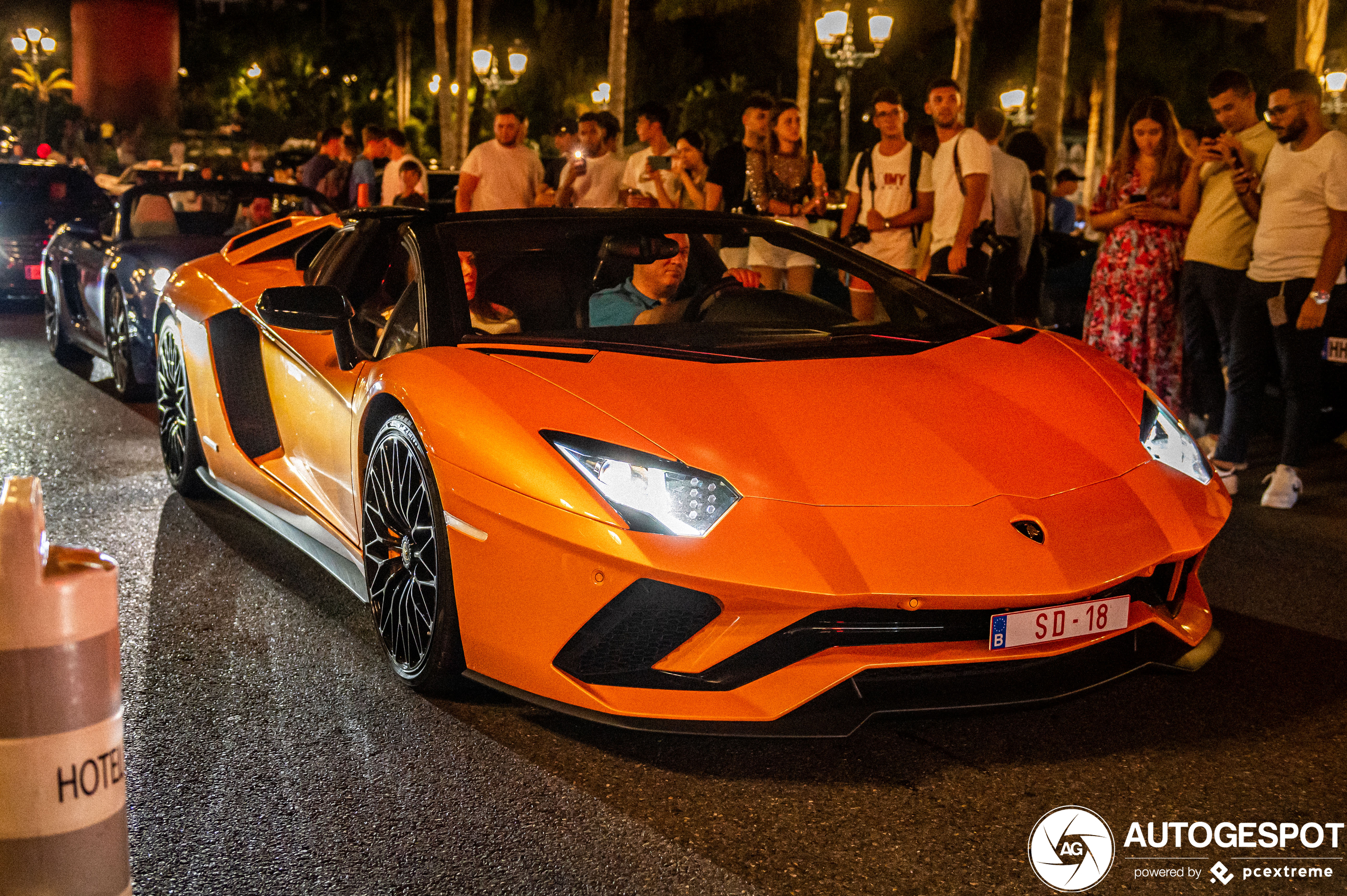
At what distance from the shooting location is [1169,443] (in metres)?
3.81

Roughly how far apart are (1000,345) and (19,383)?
7.30 m

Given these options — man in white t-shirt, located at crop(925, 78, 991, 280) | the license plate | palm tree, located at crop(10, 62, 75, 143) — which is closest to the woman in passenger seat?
the license plate

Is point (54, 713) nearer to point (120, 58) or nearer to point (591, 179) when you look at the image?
point (591, 179)

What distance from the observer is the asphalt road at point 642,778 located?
9.03ft

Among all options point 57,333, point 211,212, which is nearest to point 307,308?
point 211,212

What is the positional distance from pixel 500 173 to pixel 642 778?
756 cm

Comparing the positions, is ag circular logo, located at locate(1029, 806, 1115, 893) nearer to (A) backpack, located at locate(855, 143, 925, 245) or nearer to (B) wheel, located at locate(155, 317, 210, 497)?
(B) wheel, located at locate(155, 317, 210, 497)

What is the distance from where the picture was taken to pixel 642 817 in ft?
9.80

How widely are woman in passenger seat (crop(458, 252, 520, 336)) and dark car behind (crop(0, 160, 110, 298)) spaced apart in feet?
35.2

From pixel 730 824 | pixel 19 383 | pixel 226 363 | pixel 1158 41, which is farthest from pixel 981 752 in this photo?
pixel 1158 41

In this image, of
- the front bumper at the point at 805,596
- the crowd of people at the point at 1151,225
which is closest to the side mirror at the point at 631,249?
the crowd of people at the point at 1151,225

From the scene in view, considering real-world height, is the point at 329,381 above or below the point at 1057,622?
above

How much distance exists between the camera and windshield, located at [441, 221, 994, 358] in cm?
414

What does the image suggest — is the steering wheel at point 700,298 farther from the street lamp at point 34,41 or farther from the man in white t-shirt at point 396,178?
the street lamp at point 34,41
